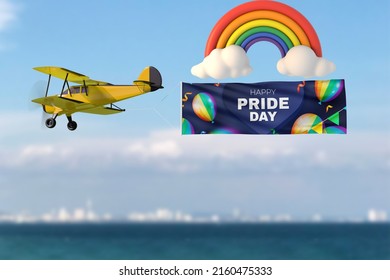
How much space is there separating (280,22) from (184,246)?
59524 mm

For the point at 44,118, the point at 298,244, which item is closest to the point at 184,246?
the point at 298,244

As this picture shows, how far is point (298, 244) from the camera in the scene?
76.3m

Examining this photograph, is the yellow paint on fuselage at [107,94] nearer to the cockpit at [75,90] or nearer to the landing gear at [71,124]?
the cockpit at [75,90]

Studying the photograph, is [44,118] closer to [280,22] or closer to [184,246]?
[280,22]

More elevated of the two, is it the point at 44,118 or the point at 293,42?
the point at 293,42

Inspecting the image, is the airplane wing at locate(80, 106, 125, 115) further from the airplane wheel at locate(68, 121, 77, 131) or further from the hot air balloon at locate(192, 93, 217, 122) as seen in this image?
the hot air balloon at locate(192, 93, 217, 122)

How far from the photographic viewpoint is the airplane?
56.6ft

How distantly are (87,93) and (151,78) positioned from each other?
1.69 meters

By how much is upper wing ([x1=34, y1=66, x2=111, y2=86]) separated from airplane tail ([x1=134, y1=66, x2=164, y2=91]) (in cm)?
97

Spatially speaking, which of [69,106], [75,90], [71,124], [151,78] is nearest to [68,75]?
[75,90]

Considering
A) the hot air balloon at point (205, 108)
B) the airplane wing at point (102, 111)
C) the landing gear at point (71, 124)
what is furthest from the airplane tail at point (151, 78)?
the landing gear at point (71, 124)

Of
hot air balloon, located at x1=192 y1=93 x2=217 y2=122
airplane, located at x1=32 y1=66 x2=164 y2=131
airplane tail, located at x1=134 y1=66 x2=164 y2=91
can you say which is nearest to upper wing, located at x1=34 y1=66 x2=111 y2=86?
airplane, located at x1=32 y1=66 x2=164 y2=131

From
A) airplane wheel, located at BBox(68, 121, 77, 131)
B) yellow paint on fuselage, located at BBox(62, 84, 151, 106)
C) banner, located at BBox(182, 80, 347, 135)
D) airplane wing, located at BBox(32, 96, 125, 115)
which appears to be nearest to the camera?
banner, located at BBox(182, 80, 347, 135)
